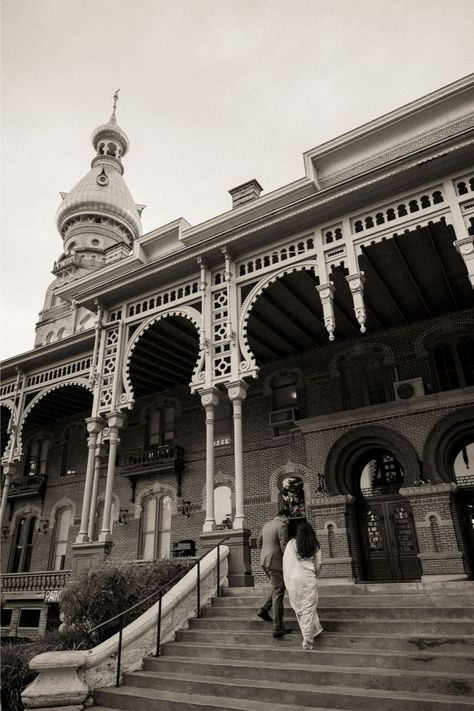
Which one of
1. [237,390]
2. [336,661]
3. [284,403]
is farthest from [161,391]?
[336,661]

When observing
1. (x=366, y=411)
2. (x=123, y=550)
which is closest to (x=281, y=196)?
(x=366, y=411)

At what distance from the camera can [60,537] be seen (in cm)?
2139

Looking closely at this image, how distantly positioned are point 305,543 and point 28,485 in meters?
19.0

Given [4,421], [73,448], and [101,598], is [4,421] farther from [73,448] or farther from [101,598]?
[101,598]

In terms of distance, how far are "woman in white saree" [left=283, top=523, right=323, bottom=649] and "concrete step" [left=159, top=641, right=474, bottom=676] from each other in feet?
0.87

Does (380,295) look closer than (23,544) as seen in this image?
Yes

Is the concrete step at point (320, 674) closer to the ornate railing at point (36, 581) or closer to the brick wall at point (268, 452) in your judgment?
the brick wall at point (268, 452)

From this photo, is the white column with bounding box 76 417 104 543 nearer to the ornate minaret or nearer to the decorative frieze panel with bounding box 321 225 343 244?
the decorative frieze panel with bounding box 321 225 343 244

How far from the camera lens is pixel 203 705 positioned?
226 inches

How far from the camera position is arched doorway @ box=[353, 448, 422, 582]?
45.8 ft

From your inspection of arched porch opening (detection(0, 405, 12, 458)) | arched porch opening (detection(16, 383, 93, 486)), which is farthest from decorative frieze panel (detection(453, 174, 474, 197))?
arched porch opening (detection(0, 405, 12, 458))

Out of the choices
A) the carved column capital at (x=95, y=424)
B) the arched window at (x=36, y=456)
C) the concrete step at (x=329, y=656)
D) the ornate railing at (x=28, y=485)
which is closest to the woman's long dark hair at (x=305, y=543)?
the concrete step at (x=329, y=656)

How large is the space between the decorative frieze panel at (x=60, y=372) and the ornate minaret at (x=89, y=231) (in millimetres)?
10622

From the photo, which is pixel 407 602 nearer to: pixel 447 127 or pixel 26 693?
pixel 26 693
